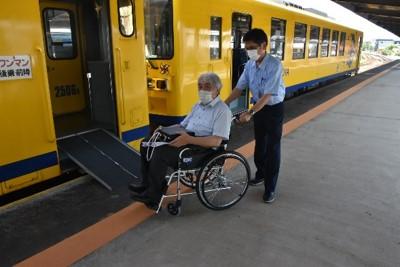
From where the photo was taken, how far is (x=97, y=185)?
12.9 feet

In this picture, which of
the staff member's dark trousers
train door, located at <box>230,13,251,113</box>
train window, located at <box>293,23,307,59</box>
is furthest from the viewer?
train window, located at <box>293,23,307,59</box>

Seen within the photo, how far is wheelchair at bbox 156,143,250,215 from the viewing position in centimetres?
304

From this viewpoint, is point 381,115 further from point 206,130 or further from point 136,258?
point 136,258

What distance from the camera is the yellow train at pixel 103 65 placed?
10.5 ft

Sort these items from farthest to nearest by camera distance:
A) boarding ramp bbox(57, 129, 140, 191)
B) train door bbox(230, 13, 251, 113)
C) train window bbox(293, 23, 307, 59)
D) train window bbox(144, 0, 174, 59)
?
train window bbox(293, 23, 307, 59) < train door bbox(230, 13, 251, 113) < train window bbox(144, 0, 174, 59) < boarding ramp bbox(57, 129, 140, 191)

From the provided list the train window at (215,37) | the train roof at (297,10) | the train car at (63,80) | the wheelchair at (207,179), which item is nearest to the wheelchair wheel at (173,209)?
the wheelchair at (207,179)

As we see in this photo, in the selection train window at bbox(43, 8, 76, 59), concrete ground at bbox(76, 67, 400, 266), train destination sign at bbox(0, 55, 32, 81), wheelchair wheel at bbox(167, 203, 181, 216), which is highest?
train window at bbox(43, 8, 76, 59)

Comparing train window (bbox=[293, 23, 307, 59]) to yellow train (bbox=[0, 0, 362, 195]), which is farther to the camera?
train window (bbox=[293, 23, 307, 59])

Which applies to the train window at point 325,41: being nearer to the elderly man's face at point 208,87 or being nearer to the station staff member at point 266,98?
the station staff member at point 266,98

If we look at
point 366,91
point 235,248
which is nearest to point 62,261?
point 235,248

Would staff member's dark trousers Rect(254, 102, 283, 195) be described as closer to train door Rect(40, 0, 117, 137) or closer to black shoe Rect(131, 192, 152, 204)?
black shoe Rect(131, 192, 152, 204)

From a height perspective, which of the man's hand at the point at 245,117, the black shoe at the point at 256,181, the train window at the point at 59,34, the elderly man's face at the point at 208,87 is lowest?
the black shoe at the point at 256,181

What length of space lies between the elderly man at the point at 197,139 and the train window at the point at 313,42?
24.9ft

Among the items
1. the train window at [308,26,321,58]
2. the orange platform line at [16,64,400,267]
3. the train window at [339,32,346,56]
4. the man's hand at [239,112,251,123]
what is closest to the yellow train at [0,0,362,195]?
the orange platform line at [16,64,400,267]
